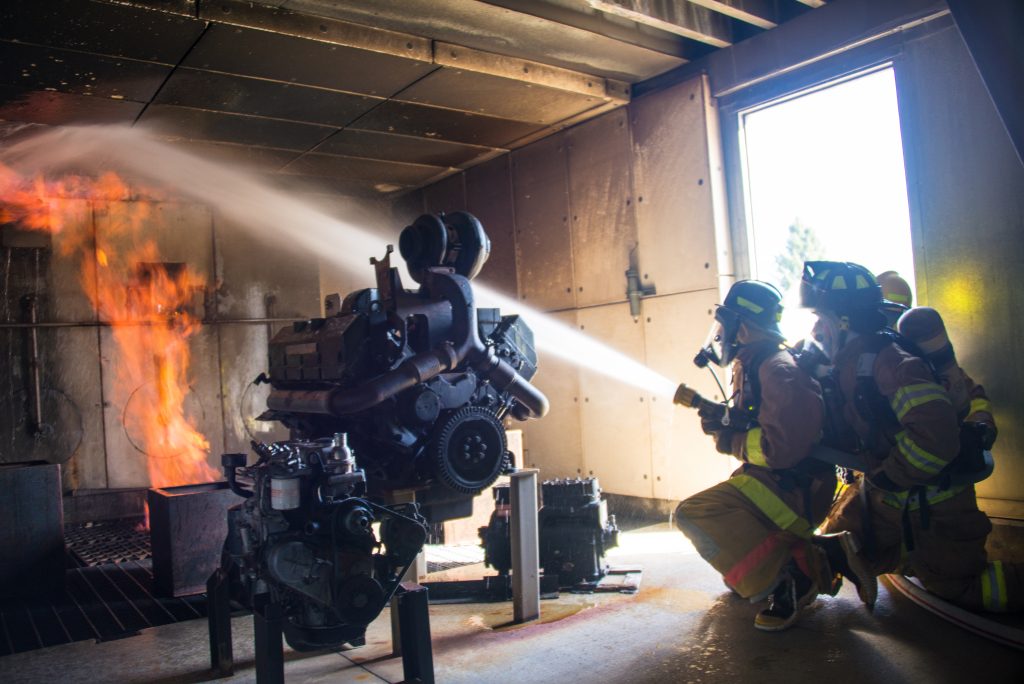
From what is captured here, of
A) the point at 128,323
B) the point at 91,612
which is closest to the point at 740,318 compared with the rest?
the point at 91,612

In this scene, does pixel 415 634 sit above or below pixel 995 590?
above

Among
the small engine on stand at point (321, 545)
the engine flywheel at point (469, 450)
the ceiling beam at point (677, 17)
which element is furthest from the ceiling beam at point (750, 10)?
the small engine on stand at point (321, 545)

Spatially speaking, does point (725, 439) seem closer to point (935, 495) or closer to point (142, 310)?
point (935, 495)

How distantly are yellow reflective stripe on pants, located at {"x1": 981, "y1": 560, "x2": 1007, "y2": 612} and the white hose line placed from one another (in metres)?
0.09

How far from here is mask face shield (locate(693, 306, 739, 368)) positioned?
15.9 feet

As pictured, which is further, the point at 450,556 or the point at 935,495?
the point at 450,556

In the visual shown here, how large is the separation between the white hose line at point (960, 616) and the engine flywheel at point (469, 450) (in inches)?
98.7

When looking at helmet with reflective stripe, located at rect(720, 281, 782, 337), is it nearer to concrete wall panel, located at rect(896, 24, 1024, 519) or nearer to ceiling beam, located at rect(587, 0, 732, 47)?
concrete wall panel, located at rect(896, 24, 1024, 519)

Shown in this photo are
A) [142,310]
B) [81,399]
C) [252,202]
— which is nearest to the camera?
[81,399]

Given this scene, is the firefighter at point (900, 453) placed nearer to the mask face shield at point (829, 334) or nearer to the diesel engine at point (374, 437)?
the mask face shield at point (829, 334)

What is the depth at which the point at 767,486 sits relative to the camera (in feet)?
15.0

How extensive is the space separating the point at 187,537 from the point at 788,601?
4.05 m

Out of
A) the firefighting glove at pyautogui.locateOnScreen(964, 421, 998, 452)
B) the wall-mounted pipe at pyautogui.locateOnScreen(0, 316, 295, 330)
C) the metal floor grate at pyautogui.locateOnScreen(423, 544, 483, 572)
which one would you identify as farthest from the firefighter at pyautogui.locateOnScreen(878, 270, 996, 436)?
the wall-mounted pipe at pyautogui.locateOnScreen(0, 316, 295, 330)

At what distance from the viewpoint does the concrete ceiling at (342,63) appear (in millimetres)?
5586
